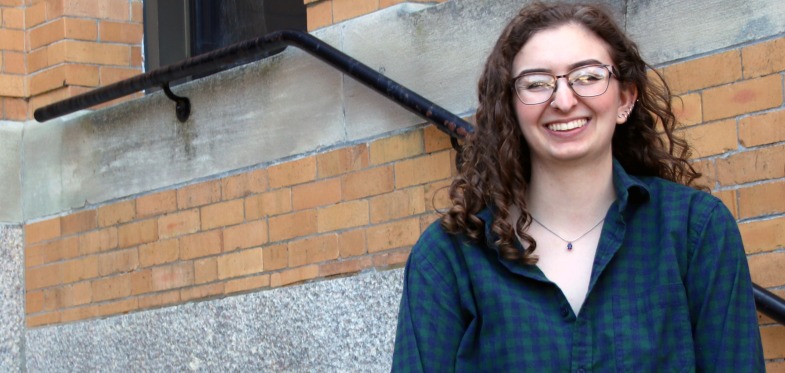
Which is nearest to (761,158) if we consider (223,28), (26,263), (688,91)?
(688,91)

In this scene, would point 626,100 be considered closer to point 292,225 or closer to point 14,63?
point 292,225

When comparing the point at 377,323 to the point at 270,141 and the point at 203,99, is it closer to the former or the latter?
the point at 270,141

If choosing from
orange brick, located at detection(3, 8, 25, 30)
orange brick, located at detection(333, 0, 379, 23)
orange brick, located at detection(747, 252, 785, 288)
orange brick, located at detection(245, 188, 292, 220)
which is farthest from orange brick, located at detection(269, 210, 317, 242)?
orange brick, located at detection(3, 8, 25, 30)

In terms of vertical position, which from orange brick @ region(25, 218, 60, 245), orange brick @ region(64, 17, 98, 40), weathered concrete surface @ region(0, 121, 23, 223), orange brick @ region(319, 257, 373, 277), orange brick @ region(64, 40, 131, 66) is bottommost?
orange brick @ region(319, 257, 373, 277)

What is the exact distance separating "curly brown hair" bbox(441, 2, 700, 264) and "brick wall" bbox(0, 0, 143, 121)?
3.67 m

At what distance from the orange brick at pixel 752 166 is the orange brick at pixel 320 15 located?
5.73ft

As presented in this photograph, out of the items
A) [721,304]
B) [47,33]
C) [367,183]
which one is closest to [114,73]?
[47,33]

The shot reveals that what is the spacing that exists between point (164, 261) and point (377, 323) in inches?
50.7

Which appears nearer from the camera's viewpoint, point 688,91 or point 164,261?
point 688,91

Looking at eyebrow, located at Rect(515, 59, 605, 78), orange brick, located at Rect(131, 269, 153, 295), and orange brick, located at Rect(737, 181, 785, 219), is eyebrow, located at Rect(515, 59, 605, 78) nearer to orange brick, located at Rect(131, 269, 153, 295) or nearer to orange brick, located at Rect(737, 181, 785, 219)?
orange brick, located at Rect(737, 181, 785, 219)

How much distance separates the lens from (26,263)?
6258 millimetres

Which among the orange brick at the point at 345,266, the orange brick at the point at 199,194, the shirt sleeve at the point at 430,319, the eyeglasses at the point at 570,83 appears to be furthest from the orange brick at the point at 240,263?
the eyeglasses at the point at 570,83

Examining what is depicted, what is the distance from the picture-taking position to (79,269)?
5949 millimetres

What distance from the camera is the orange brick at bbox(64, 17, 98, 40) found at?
6.07 metres
